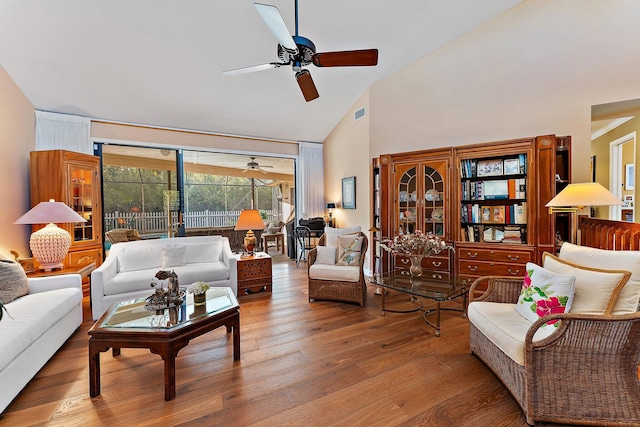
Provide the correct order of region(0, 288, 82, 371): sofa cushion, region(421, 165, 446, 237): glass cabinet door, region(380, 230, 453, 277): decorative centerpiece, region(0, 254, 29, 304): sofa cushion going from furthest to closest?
region(421, 165, 446, 237): glass cabinet door, region(380, 230, 453, 277): decorative centerpiece, region(0, 254, 29, 304): sofa cushion, region(0, 288, 82, 371): sofa cushion

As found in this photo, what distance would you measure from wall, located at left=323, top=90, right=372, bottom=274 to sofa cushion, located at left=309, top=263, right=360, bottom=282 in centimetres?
151

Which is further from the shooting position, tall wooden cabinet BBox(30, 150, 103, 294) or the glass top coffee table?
tall wooden cabinet BBox(30, 150, 103, 294)

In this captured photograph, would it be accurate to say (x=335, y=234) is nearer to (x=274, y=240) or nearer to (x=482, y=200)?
(x=482, y=200)

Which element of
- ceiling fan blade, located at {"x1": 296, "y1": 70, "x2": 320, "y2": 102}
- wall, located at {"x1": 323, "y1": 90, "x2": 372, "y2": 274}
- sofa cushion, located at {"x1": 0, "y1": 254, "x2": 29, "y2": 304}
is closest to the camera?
sofa cushion, located at {"x1": 0, "y1": 254, "x2": 29, "y2": 304}

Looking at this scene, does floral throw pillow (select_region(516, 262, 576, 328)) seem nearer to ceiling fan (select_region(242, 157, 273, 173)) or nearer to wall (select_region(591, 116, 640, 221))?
wall (select_region(591, 116, 640, 221))

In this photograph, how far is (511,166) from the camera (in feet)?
12.1

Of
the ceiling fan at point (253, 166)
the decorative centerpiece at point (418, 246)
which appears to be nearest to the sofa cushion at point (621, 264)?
the decorative centerpiece at point (418, 246)

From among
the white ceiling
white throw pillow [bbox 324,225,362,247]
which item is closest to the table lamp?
white throw pillow [bbox 324,225,362,247]

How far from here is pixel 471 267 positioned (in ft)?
12.4

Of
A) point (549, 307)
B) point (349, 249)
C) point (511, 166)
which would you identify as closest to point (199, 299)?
point (349, 249)

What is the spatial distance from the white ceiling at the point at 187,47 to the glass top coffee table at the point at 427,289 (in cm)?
305

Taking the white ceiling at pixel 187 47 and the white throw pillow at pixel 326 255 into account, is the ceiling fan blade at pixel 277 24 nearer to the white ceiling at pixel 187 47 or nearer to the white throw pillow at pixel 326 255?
the white ceiling at pixel 187 47

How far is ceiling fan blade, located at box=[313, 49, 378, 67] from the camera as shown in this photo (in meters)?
2.46

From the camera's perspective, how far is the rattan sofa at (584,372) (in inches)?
62.1
